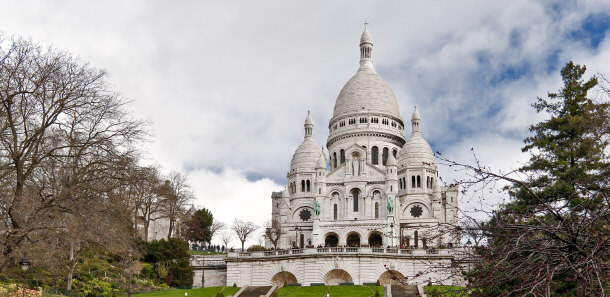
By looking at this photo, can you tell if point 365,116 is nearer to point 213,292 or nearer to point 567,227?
point 213,292

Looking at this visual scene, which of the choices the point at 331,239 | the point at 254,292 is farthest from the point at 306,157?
the point at 254,292

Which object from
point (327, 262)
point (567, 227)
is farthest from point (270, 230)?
point (567, 227)

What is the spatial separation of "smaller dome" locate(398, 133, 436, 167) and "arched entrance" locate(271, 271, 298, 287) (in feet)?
109

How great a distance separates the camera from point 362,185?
81.4 m

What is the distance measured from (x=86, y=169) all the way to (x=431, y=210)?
61753 mm

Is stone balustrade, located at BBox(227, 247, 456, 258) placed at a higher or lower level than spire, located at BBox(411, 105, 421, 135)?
lower

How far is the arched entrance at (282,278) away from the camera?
54344 mm

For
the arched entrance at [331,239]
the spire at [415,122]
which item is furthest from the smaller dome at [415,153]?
the arched entrance at [331,239]

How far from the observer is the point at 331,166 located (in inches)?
3615

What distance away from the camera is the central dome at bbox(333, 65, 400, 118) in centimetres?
9462

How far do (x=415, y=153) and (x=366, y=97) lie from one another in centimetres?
1453

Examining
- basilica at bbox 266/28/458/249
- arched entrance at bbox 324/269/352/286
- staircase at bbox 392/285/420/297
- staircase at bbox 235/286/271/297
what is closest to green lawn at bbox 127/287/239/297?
staircase at bbox 235/286/271/297

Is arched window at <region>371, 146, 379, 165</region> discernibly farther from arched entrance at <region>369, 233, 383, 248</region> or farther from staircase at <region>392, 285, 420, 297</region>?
staircase at <region>392, 285, 420, 297</region>

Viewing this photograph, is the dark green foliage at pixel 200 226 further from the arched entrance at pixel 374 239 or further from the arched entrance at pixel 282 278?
the arched entrance at pixel 282 278
